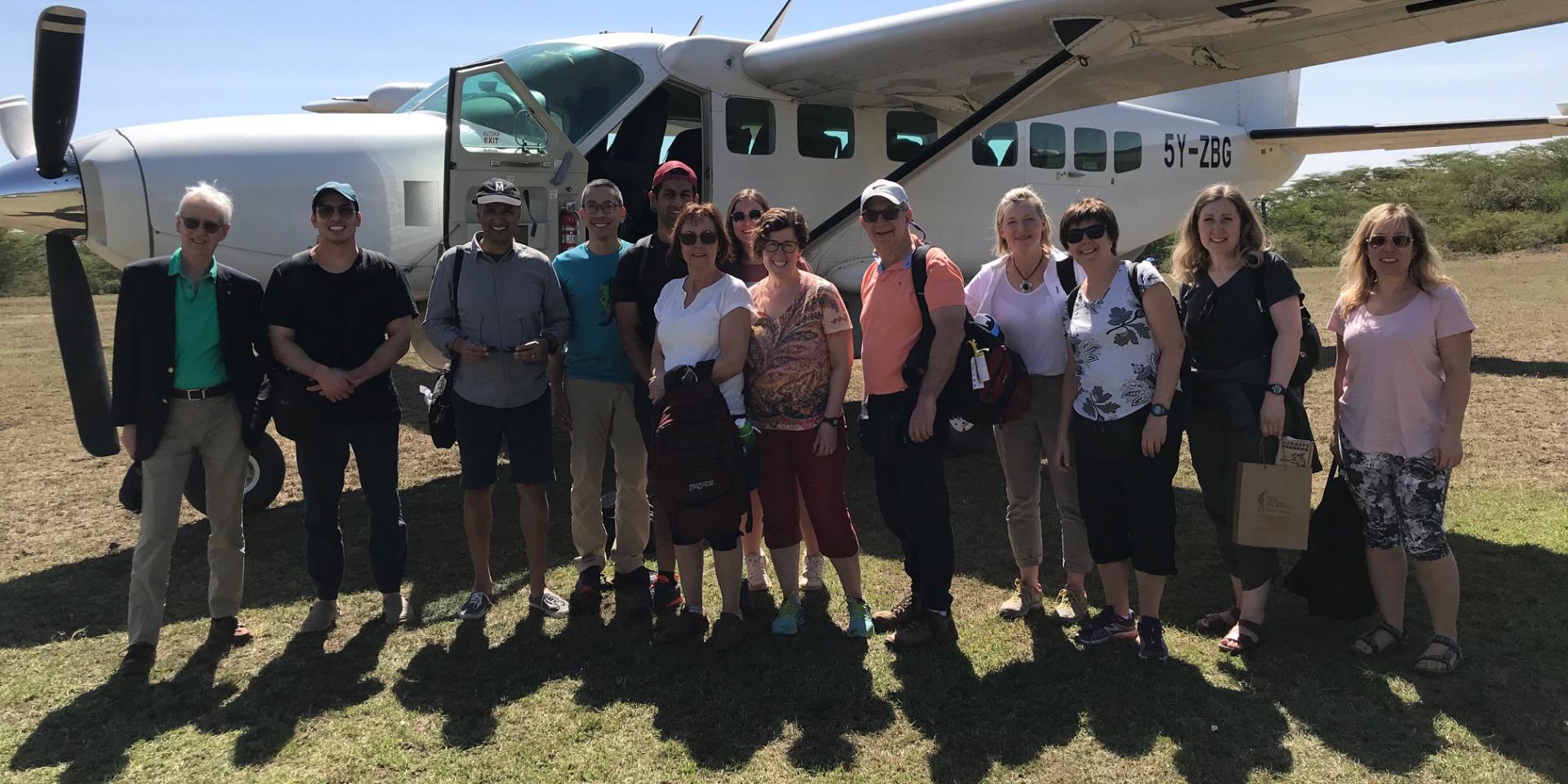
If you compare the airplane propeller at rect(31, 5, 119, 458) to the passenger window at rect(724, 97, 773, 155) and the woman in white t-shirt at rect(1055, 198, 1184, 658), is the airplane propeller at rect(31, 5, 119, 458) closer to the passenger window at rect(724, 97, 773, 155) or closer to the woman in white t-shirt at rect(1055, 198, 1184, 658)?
the passenger window at rect(724, 97, 773, 155)

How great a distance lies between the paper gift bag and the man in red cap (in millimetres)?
2189

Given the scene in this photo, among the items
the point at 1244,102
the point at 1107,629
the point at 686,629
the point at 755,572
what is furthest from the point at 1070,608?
the point at 1244,102

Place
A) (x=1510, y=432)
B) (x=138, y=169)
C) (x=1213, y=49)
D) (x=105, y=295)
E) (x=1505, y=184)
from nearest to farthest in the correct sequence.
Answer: (x=138, y=169)
(x=1213, y=49)
(x=1510, y=432)
(x=105, y=295)
(x=1505, y=184)

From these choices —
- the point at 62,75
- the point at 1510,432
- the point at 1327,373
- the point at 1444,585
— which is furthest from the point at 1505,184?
the point at 62,75

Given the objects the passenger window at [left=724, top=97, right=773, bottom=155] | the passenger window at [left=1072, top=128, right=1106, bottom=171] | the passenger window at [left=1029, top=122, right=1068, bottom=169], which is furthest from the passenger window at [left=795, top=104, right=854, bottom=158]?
the passenger window at [left=1072, top=128, right=1106, bottom=171]

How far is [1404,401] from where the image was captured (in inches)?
132

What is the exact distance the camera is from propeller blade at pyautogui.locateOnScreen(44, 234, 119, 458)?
496 centimetres

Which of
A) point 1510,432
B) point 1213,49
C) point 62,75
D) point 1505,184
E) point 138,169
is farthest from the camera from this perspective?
point 1505,184

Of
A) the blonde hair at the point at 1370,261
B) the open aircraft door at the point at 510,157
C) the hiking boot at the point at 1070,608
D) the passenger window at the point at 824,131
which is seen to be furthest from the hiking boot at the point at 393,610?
the passenger window at the point at 824,131

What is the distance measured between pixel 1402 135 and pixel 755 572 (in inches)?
397

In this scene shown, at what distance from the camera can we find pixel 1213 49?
6.40m

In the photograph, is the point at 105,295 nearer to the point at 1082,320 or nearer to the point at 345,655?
the point at 345,655

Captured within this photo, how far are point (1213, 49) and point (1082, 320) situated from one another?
386cm

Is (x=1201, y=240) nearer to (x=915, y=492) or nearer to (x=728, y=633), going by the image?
(x=915, y=492)
